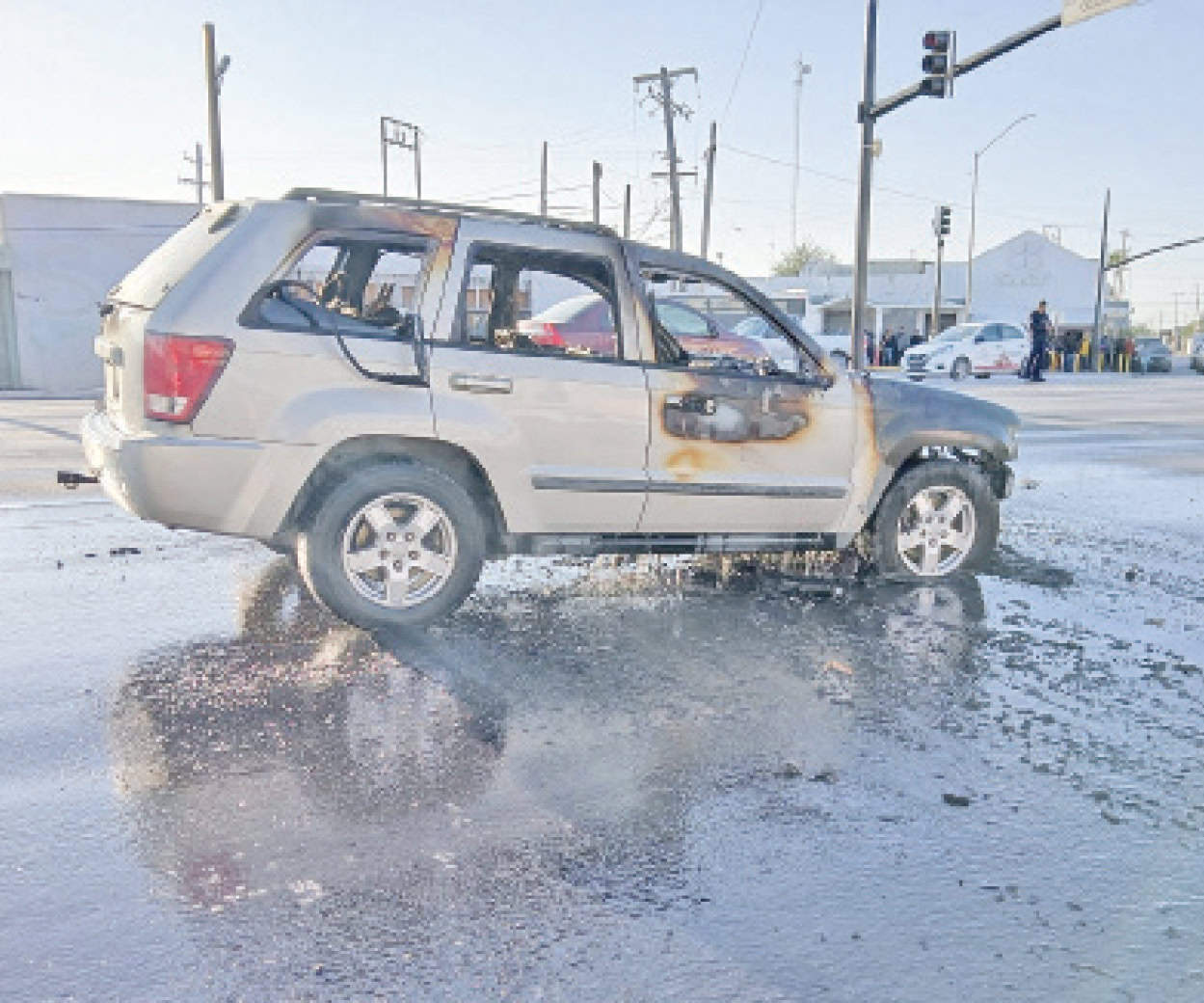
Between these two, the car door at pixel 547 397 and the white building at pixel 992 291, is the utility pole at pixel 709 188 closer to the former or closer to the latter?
the white building at pixel 992 291

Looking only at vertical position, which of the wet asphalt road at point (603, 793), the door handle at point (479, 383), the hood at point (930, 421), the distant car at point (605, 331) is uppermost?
the distant car at point (605, 331)

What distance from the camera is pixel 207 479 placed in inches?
179

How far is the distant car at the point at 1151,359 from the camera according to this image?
147 feet

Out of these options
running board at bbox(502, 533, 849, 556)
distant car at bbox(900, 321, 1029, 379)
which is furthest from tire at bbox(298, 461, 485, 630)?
distant car at bbox(900, 321, 1029, 379)

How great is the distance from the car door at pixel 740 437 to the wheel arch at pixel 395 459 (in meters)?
0.80

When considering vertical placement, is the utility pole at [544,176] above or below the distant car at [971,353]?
above

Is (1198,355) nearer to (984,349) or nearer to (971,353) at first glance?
(984,349)

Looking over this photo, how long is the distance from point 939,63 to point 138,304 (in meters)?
14.3

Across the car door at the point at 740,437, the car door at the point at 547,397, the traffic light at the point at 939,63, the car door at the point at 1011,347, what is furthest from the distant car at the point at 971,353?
the car door at the point at 547,397

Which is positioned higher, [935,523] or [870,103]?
[870,103]

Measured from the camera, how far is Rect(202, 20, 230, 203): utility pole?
2386 centimetres

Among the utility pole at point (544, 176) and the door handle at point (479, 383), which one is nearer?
the door handle at point (479, 383)

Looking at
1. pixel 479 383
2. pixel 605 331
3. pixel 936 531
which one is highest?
pixel 605 331

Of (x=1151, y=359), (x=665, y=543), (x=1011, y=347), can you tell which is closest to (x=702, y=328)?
(x=665, y=543)
